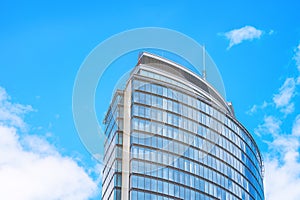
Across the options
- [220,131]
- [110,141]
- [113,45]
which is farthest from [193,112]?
[113,45]

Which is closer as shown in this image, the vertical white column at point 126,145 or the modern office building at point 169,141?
the vertical white column at point 126,145

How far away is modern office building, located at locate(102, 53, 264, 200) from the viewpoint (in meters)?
95.3

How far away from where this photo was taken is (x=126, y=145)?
96.8 m

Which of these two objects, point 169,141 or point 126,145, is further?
point 169,141

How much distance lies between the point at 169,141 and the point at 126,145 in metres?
7.98

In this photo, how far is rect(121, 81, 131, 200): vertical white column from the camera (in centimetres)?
9388

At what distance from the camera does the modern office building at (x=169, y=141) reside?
95.3 m

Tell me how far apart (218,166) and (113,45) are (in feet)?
234

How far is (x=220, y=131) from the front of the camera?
4395 inches

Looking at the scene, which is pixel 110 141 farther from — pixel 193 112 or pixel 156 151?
pixel 193 112

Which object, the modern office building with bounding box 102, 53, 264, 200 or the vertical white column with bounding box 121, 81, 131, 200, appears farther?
the modern office building with bounding box 102, 53, 264, 200

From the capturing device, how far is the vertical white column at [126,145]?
9388cm

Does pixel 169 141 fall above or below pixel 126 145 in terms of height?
above

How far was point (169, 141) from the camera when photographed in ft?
327
